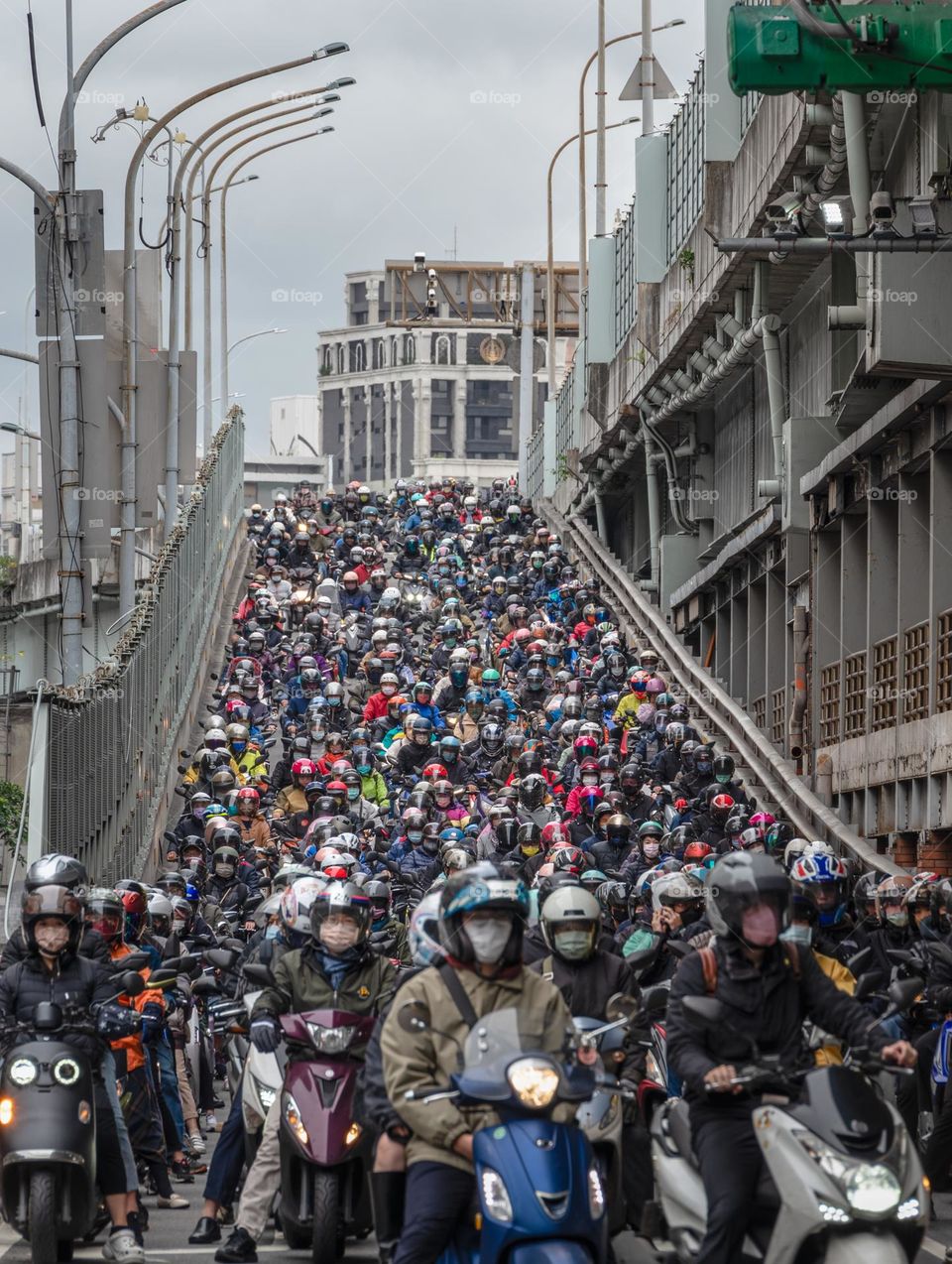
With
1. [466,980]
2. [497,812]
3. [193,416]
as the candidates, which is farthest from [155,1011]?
[193,416]

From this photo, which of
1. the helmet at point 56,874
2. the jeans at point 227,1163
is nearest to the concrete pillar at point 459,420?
the jeans at point 227,1163

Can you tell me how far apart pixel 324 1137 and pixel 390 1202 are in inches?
83.1

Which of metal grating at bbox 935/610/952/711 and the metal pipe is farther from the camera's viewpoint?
the metal pipe

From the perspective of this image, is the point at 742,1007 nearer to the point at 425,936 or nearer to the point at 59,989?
the point at 425,936

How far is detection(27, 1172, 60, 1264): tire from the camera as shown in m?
10.6

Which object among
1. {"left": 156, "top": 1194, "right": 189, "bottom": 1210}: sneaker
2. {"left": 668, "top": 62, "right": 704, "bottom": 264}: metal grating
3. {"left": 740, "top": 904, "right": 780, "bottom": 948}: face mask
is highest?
{"left": 668, "top": 62, "right": 704, "bottom": 264}: metal grating

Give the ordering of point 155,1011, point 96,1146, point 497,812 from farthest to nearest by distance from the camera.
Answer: point 497,812 < point 155,1011 < point 96,1146

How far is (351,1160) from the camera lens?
1116 centimetres

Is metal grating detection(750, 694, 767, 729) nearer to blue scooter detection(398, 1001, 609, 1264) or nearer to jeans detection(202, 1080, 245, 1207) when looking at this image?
jeans detection(202, 1080, 245, 1207)

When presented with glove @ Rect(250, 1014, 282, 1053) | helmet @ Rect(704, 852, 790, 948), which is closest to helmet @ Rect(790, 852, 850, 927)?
glove @ Rect(250, 1014, 282, 1053)

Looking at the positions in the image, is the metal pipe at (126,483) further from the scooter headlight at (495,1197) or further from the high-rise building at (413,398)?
the high-rise building at (413,398)

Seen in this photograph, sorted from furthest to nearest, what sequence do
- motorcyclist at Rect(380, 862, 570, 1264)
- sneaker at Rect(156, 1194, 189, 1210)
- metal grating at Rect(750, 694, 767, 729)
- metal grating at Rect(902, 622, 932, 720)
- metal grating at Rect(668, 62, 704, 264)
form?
metal grating at Rect(668, 62, 704, 264) → metal grating at Rect(750, 694, 767, 729) → metal grating at Rect(902, 622, 932, 720) → sneaker at Rect(156, 1194, 189, 1210) → motorcyclist at Rect(380, 862, 570, 1264)

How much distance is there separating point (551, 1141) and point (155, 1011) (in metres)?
6.26

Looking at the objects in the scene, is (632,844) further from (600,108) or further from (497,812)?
(600,108)
